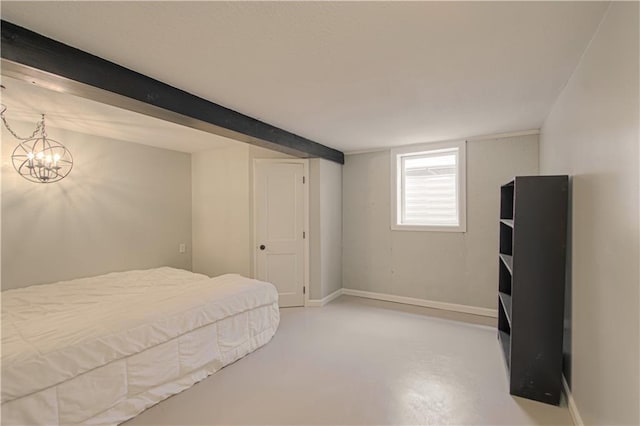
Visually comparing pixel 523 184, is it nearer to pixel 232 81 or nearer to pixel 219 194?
pixel 232 81

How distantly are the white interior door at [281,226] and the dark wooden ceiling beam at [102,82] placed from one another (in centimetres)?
129

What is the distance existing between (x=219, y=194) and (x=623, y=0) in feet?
14.5

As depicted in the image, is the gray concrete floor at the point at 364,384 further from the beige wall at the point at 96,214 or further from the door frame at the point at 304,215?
the beige wall at the point at 96,214

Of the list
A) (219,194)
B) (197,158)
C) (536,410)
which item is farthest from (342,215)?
(536,410)

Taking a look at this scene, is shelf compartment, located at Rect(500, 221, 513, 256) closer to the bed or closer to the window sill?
the window sill

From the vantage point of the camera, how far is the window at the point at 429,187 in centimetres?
395

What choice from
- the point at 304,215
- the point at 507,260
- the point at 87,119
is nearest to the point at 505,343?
the point at 507,260

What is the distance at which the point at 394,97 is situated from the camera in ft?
7.91

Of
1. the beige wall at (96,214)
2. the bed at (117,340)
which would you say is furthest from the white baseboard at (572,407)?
the beige wall at (96,214)

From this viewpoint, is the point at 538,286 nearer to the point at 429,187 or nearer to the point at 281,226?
the point at 429,187

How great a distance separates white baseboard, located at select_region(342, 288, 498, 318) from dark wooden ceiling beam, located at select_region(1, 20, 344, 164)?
120 inches

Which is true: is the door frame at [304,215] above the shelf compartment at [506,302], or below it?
above

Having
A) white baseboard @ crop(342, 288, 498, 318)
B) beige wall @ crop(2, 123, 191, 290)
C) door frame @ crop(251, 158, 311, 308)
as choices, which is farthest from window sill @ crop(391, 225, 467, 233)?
beige wall @ crop(2, 123, 191, 290)

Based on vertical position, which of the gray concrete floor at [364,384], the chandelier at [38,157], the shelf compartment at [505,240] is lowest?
the gray concrete floor at [364,384]
